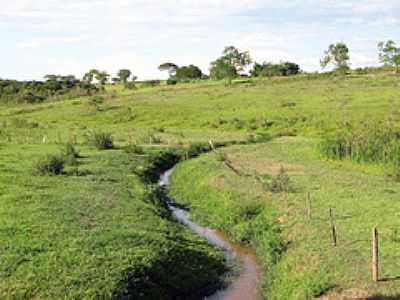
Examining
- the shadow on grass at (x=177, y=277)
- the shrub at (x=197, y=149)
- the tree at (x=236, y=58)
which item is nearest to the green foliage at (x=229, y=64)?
the tree at (x=236, y=58)

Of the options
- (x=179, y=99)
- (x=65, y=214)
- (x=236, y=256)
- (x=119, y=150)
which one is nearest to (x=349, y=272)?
(x=236, y=256)

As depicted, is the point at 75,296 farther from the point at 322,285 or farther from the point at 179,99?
the point at 179,99

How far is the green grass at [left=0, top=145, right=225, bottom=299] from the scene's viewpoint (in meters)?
17.0

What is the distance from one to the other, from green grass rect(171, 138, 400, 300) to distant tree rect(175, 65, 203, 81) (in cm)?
11514

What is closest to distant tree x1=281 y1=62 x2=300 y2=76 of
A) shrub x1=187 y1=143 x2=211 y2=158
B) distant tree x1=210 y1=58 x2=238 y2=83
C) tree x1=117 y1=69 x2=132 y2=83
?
distant tree x1=210 y1=58 x2=238 y2=83

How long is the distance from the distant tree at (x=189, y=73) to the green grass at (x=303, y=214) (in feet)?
378

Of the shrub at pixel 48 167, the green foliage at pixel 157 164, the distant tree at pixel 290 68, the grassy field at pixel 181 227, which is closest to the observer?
the grassy field at pixel 181 227

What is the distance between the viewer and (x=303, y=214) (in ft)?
80.9

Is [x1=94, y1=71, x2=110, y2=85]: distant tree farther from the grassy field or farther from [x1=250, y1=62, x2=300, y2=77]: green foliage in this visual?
the grassy field

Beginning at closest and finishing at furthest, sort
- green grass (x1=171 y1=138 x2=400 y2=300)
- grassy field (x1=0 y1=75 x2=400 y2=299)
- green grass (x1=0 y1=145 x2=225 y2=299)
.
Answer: green grass (x1=0 y1=145 x2=225 y2=299) → grassy field (x1=0 y1=75 x2=400 y2=299) → green grass (x1=171 y1=138 x2=400 y2=300)

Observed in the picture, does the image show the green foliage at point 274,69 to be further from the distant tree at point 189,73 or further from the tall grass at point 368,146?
the tall grass at point 368,146

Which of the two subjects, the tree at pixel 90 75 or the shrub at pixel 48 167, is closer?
the shrub at pixel 48 167

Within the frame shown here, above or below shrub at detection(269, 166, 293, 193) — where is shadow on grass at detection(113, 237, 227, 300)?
below

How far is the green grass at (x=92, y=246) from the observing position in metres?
17.0
